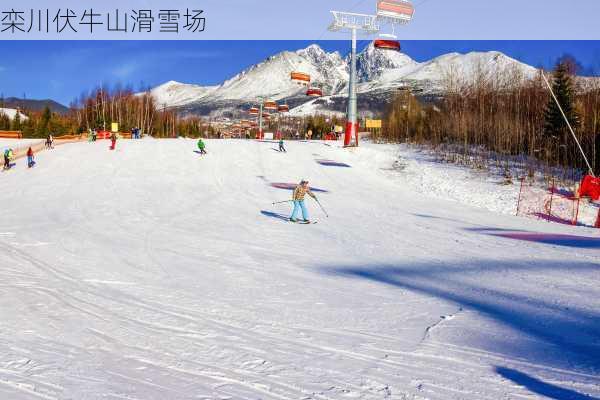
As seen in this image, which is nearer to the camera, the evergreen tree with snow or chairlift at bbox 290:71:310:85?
the evergreen tree with snow

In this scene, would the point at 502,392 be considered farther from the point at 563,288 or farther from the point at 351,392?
the point at 563,288

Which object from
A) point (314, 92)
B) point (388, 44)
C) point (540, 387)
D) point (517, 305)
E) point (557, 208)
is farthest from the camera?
point (314, 92)

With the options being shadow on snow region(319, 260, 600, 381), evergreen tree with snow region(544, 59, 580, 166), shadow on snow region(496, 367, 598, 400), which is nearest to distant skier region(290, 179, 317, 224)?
shadow on snow region(319, 260, 600, 381)

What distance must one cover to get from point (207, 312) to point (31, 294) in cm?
254

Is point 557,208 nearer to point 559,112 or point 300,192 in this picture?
point 300,192

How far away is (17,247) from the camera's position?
10.7 metres

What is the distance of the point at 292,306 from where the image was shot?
22.2 feet

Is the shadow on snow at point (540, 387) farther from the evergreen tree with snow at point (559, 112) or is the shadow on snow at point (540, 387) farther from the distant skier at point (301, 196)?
the evergreen tree with snow at point (559, 112)

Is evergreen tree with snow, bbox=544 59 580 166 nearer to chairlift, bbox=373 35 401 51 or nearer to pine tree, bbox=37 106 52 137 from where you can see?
chairlift, bbox=373 35 401 51

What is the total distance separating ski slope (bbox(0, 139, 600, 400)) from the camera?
14.3 ft

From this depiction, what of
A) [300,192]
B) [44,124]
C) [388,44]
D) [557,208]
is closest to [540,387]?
[300,192]

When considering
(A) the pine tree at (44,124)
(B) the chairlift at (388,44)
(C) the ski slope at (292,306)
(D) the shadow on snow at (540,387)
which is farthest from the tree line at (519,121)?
(A) the pine tree at (44,124)

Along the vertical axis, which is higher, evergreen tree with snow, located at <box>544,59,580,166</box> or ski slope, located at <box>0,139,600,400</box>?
evergreen tree with snow, located at <box>544,59,580,166</box>
